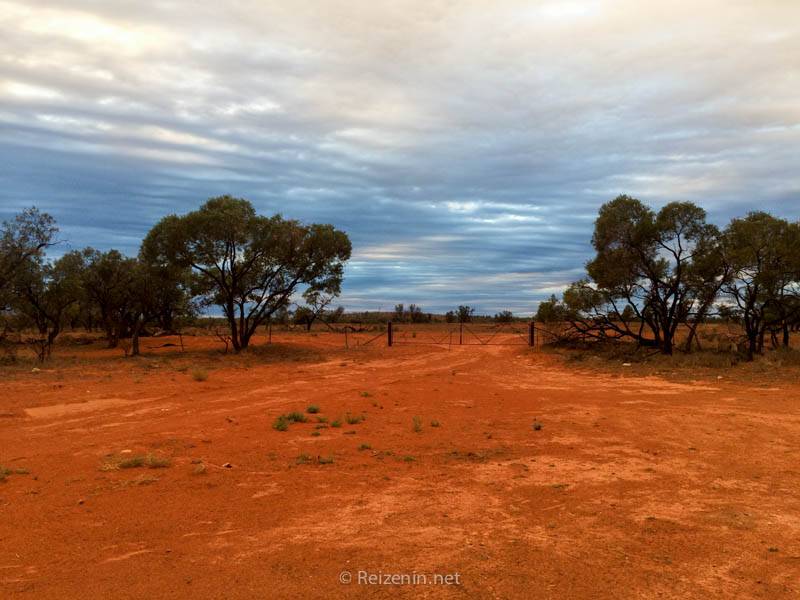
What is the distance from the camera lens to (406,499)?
664 cm

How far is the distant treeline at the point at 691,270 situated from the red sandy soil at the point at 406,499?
28.9ft

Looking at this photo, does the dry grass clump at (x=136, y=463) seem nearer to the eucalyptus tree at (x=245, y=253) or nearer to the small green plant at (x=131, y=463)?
the small green plant at (x=131, y=463)

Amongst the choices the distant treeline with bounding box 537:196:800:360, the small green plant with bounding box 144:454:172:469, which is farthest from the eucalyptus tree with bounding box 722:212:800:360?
the small green plant with bounding box 144:454:172:469

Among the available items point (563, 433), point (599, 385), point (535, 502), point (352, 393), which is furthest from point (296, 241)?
point (535, 502)

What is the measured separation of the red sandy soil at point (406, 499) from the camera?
4516mm

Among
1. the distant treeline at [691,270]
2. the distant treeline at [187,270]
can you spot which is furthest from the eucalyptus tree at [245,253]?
the distant treeline at [691,270]

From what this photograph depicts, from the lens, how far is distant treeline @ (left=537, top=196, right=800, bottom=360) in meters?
21.2

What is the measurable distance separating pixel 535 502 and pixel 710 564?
2.05 meters

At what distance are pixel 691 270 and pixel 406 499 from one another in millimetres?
21610

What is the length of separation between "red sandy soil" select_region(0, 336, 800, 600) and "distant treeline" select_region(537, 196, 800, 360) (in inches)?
347

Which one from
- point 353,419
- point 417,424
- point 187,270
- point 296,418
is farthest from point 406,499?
point 187,270

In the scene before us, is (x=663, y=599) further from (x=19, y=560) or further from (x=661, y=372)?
(x=661, y=372)

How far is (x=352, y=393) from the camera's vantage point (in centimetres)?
1588

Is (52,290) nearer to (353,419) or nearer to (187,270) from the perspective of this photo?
(187,270)
